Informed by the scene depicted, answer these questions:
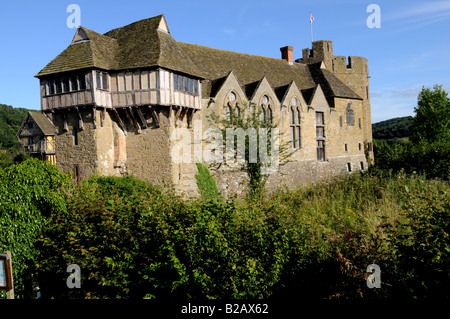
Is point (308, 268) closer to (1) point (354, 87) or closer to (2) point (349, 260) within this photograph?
(2) point (349, 260)

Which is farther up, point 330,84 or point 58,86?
point 330,84

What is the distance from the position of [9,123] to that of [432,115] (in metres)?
80.9

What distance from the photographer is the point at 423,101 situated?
39.4 meters

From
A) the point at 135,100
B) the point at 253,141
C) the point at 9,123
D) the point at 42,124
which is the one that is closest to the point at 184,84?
the point at 135,100

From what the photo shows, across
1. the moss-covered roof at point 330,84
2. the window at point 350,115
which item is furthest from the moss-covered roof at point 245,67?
the window at point 350,115

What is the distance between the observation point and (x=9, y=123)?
79.1m

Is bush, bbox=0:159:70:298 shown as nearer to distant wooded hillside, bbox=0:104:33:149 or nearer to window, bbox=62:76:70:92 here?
window, bbox=62:76:70:92

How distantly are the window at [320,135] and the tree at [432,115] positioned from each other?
1379cm

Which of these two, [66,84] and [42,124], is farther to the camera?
[42,124]

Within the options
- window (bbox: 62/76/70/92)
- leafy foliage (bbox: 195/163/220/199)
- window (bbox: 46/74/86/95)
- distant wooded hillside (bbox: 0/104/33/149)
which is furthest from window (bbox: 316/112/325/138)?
distant wooded hillside (bbox: 0/104/33/149)

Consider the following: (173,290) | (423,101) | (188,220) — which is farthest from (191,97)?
(423,101)

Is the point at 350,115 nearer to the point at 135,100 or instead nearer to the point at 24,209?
the point at 135,100

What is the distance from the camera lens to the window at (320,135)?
1149 inches

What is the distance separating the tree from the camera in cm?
3700
